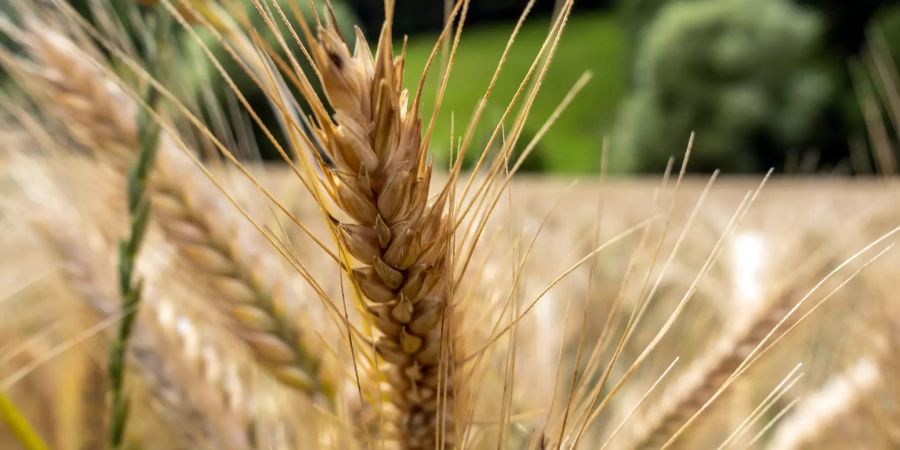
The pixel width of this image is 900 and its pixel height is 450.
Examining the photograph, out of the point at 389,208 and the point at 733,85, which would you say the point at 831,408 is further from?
the point at 733,85

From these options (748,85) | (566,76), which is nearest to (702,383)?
(748,85)

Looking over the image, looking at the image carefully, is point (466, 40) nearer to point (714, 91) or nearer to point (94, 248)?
point (714, 91)

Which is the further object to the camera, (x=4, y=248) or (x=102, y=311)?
(x=4, y=248)

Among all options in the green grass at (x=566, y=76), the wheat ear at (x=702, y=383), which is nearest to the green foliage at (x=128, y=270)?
the wheat ear at (x=702, y=383)

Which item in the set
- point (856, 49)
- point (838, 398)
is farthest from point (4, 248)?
point (856, 49)

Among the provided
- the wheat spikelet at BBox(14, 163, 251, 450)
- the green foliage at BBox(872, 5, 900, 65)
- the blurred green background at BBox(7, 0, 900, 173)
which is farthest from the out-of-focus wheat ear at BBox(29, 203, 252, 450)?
the green foliage at BBox(872, 5, 900, 65)

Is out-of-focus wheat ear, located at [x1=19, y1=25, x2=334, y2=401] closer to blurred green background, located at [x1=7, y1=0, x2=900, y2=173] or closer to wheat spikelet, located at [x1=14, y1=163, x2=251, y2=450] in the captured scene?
wheat spikelet, located at [x1=14, y1=163, x2=251, y2=450]
